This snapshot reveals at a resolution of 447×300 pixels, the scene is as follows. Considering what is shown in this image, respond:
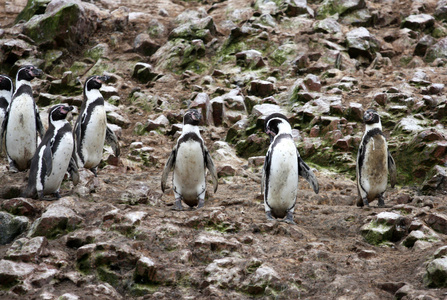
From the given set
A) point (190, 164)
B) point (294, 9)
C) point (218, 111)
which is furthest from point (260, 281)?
point (294, 9)

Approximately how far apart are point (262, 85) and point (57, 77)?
5.27 meters

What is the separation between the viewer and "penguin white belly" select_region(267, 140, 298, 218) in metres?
5.94

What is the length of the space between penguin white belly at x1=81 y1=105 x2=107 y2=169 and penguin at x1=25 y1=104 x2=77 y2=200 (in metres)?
1.09

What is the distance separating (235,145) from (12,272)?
5.77 meters

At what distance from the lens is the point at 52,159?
6168mm

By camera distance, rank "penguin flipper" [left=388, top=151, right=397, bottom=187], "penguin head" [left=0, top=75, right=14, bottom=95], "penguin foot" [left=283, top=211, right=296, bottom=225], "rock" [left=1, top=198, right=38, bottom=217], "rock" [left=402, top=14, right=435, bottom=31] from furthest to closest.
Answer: "rock" [left=402, top=14, right=435, bottom=31] → "penguin head" [left=0, top=75, right=14, bottom=95] → "penguin flipper" [left=388, top=151, right=397, bottom=187] → "penguin foot" [left=283, top=211, right=296, bottom=225] → "rock" [left=1, top=198, right=38, bottom=217]

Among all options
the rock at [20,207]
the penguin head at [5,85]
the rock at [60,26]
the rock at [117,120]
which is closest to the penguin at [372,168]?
the rock at [20,207]

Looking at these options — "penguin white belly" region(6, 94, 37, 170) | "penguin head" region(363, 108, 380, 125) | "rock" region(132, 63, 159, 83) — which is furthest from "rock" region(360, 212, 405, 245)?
"rock" region(132, 63, 159, 83)

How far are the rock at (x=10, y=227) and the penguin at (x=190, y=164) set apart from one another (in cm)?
188

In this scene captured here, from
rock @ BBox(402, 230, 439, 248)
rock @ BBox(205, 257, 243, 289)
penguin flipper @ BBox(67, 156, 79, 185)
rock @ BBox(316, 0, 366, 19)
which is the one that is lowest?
rock @ BBox(316, 0, 366, 19)

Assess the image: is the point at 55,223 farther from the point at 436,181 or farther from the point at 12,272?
the point at 436,181

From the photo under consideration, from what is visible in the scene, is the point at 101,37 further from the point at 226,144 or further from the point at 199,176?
the point at 199,176

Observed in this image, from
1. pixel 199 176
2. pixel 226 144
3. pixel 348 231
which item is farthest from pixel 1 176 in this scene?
pixel 348 231

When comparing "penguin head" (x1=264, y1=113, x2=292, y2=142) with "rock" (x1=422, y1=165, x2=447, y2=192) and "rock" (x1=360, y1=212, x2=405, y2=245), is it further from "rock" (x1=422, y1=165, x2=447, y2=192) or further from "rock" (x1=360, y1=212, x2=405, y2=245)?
"rock" (x1=422, y1=165, x2=447, y2=192)
